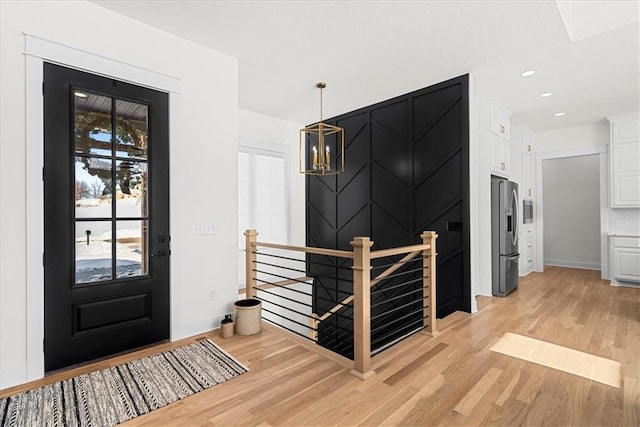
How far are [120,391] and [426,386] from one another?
2.04m

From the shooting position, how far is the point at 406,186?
4.52 m

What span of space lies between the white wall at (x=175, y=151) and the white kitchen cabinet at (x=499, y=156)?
361 centimetres

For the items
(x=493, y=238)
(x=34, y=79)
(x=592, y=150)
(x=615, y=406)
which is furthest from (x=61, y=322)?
(x=592, y=150)

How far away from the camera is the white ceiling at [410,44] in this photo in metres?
2.58

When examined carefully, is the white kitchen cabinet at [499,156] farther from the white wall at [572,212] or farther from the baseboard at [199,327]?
the baseboard at [199,327]

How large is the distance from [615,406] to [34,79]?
439 cm

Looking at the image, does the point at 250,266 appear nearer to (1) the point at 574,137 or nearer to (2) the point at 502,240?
(2) the point at 502,240

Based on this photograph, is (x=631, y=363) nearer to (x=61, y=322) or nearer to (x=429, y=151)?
(x=429, y=151)

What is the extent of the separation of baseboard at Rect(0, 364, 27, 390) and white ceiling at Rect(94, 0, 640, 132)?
276cm

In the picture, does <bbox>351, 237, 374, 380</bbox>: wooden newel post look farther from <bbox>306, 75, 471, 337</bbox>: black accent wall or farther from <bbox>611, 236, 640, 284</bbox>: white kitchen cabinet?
<bbox>611, 236, 640, 284</bbox>: white kitchen cabinet

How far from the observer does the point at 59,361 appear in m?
2.37

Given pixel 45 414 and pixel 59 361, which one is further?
pixel 59 361

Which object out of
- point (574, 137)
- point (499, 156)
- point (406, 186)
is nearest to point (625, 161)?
point (574, 137)

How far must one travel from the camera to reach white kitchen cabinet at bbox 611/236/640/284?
497cm
